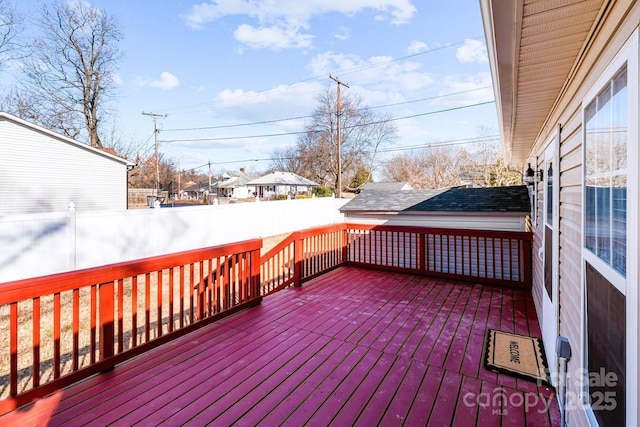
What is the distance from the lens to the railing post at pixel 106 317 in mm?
2377

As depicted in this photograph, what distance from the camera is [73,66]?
584 inches

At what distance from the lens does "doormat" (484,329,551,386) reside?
2463mm

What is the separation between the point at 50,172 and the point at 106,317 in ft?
39.2

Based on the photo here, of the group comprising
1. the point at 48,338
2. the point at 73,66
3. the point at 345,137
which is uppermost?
the point at 73,66

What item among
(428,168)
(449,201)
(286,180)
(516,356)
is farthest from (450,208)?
(286,180)

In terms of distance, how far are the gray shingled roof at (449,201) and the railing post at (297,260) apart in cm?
339

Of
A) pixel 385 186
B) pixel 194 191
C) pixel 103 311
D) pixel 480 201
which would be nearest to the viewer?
pixel 103 311

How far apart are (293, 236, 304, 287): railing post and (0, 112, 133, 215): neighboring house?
398 inches

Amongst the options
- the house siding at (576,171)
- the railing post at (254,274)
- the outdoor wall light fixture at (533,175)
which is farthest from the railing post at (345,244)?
the house siding at (576,171)

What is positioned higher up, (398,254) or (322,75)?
(322,75)

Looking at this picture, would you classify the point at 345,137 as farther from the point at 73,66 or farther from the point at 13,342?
the point at 13,342

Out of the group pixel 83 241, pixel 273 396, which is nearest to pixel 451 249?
pixel 273 396

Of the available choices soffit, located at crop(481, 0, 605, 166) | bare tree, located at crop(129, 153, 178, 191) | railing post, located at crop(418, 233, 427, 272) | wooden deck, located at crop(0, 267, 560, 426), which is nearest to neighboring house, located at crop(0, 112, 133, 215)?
wooden deck, located at crop(0, 267, 560, 426)

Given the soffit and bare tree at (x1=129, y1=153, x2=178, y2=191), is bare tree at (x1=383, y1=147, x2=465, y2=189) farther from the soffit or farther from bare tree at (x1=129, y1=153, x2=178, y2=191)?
the soffit
